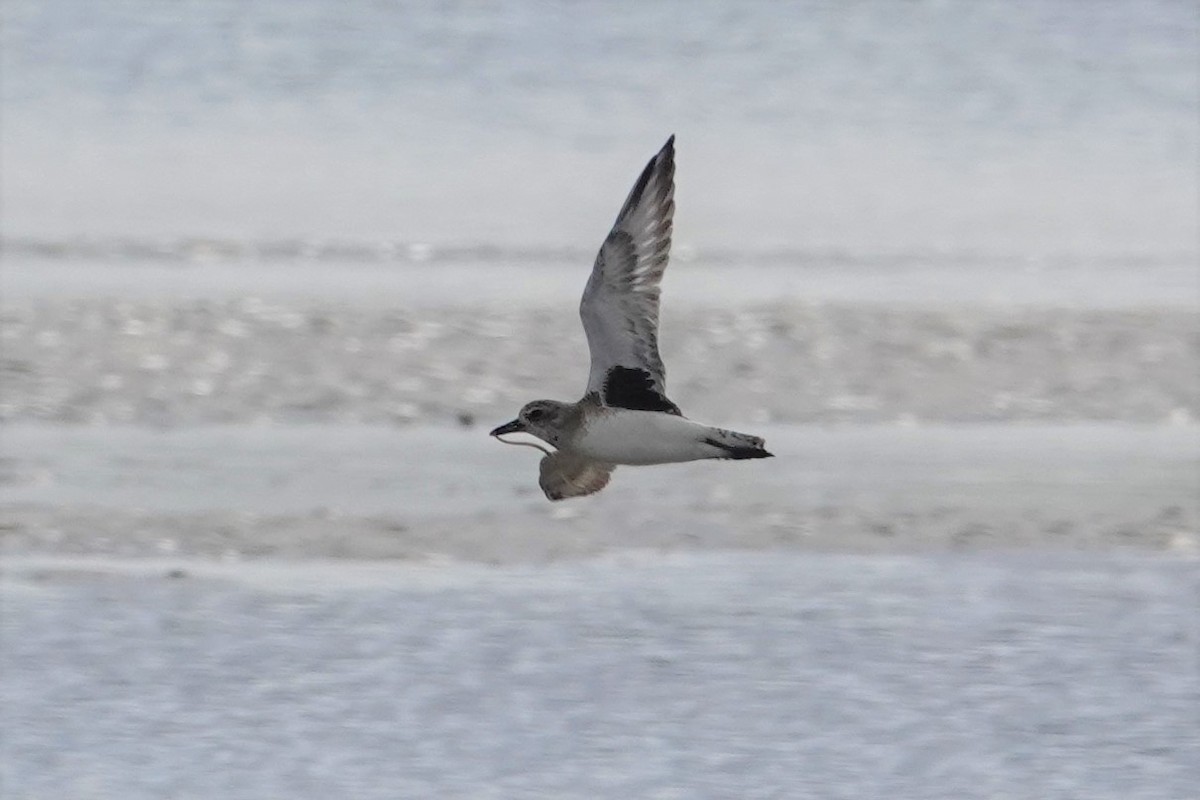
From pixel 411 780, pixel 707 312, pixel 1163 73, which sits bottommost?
pixel 411 780

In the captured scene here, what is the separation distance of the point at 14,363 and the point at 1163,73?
61.6 ft

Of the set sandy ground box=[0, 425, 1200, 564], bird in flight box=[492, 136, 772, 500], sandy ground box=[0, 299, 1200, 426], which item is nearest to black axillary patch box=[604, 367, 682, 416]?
bird in flight box=[492, 136, 772, 500]

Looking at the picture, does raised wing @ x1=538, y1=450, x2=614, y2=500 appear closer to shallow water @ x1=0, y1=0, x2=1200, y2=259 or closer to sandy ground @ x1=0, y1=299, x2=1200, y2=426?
sandy ground @ x1=0, y1=299, x2=1200, y2=426

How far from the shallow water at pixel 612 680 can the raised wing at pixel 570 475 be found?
179 centimetres

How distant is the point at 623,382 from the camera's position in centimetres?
901

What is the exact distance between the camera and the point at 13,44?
34.6 metres

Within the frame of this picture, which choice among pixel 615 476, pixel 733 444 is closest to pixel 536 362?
pixel 615 476

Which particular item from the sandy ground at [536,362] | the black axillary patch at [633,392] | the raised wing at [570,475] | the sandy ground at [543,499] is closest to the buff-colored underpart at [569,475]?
the raised wing at [570,475]

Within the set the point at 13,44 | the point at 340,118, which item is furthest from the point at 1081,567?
the point at 13,44

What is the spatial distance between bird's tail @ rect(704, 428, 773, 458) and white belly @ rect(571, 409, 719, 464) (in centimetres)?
2

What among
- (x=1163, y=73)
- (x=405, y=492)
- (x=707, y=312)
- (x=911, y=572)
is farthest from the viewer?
(x=1163, y=73)

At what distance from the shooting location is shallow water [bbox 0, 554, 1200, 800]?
1058cm

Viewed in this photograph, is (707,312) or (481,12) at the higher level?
(481,12)

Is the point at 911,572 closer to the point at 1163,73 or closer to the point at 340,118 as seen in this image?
the point at 340,118
